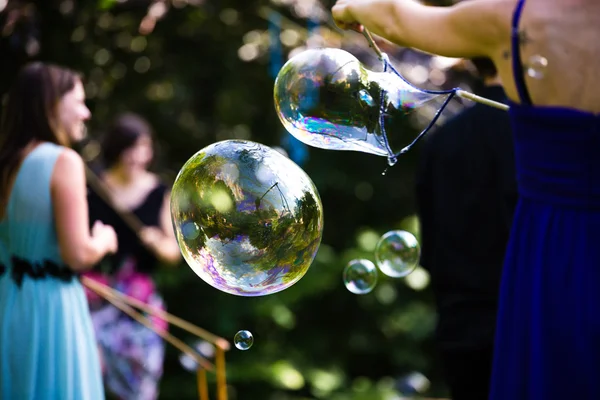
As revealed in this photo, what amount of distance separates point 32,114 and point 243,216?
1.12 meters

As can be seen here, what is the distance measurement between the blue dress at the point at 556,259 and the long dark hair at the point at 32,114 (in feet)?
5.73

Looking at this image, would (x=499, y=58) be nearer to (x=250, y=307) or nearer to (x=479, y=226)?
(x=479, y=226)

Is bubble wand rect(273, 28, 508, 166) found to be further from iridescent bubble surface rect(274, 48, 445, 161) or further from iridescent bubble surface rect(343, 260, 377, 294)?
iridescent bubble surface rect(343, 260, 377, 294)

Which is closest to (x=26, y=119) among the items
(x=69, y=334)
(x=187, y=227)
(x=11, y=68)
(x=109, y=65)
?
(x=69, y=334)

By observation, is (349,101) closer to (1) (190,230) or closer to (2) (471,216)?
(1) (190,230)

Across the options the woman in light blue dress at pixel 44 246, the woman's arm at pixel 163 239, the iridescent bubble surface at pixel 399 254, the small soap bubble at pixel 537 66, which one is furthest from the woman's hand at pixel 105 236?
the small soap bubble at pixel 537 66

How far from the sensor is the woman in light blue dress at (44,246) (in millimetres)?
2883

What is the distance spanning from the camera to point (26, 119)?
301 cm

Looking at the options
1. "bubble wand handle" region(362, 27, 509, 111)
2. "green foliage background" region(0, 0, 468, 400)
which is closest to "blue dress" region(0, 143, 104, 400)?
"bubble wand handle" region(362, 27, 509, 111)

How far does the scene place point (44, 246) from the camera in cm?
293

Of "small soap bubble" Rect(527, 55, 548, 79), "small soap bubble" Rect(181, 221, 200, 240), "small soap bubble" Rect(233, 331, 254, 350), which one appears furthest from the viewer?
"small soap bubble" Rect(233, 331, 254, 350)

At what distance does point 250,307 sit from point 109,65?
1908 mm

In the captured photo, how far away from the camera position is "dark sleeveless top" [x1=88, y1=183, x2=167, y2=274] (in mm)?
4383

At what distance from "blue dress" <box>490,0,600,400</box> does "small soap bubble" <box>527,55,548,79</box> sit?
3 centimetres
